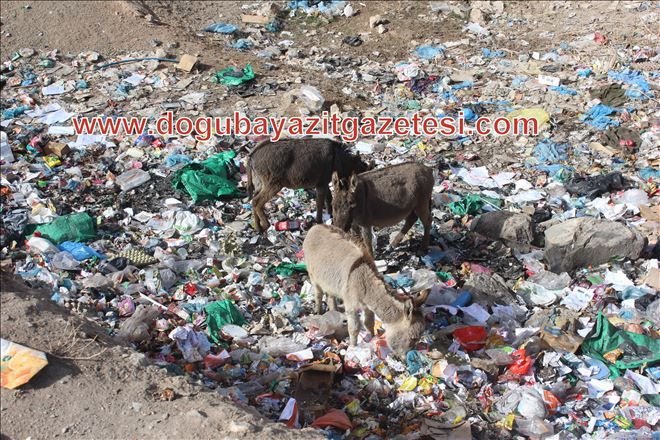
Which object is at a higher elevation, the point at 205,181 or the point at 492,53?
the point at 492,53

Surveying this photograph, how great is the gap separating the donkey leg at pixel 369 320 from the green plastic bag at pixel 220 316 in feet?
4.40

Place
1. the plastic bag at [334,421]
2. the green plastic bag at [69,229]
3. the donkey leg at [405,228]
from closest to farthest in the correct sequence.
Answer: the plastic bag at [334,421] < the green plastic bag at [69,229] < the donkey leg at [405,228]

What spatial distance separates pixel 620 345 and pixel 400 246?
123 inches

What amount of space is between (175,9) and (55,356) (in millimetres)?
13384

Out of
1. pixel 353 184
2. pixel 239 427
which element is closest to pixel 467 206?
pixel 353 184

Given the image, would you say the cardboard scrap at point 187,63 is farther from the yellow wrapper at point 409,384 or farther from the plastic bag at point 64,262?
the yellow wrapper at point 409,384

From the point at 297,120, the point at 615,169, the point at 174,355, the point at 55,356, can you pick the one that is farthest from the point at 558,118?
the point at 55,356

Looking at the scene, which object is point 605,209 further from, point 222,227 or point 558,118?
point 222,227

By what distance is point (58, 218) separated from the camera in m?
8.88

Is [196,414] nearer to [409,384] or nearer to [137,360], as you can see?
[137,360]

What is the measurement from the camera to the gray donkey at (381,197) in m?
8.18

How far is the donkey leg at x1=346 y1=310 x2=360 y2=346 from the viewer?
680 cm

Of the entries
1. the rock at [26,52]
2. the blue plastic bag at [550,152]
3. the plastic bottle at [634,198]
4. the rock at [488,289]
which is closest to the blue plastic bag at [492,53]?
the blue plastic bag at [550,152]

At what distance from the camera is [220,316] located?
23.9 ft
